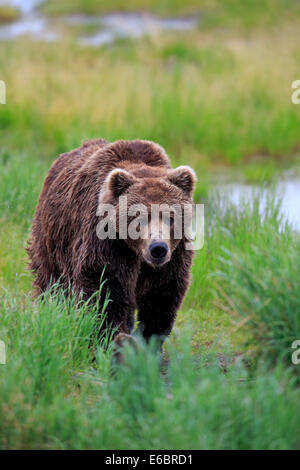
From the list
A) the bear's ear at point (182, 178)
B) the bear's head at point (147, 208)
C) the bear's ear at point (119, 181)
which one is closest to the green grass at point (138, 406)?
the bear's head at point (147, 208)

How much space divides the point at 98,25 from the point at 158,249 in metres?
18.9

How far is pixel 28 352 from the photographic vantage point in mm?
4070

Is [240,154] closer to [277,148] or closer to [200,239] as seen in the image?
[277,148]

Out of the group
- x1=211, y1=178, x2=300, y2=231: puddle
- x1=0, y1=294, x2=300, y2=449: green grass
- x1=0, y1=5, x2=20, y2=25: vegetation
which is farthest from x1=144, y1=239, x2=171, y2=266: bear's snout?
x1=0, y1=5, x2=20, y2=25: vegetation

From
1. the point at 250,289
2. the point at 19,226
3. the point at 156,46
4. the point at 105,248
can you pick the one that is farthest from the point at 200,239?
the point at 156,46

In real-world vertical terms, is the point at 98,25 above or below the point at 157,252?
above

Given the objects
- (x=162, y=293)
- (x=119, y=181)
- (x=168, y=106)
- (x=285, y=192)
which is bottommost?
(x=162, y=293)

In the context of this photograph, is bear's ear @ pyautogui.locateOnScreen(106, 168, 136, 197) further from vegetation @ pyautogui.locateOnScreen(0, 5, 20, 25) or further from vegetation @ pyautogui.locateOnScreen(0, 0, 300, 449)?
vegetation @ pyautogui.locateOnScreen(0, 5, 20, 25)

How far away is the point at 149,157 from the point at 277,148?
27.2ft

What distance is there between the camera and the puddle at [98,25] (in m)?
20.0

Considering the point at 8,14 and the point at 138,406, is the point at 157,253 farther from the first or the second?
the point at 8,14

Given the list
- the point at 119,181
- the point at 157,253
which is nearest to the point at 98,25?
the point at 119,181

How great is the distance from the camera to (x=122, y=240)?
479 centimetres

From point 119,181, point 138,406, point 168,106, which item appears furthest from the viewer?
point 168,106
